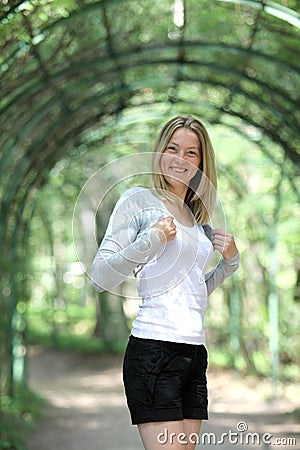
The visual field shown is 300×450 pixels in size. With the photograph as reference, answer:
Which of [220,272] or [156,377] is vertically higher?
[220,272]

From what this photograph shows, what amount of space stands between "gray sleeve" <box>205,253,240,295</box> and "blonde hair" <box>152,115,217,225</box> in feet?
0.51

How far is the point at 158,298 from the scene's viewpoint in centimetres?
257

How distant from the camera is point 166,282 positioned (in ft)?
8.43

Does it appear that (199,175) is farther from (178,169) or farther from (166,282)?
(166,282)

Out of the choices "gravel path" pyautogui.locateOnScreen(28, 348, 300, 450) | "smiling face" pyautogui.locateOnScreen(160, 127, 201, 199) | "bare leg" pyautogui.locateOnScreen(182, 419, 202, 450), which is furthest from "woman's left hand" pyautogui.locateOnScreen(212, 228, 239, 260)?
"gravel path" pyautogui.locateOnScreen(28, 348, 300, 450)

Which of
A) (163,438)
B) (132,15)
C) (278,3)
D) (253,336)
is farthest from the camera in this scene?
(253,336)

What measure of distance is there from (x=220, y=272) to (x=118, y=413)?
643 cm

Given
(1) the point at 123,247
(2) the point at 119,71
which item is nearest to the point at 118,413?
(2) the point at 119,71

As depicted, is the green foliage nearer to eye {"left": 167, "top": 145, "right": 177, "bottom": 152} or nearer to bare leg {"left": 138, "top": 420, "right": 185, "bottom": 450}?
bare leg {"left": 138, "top": 420, "right": 185, "bottom": 450}

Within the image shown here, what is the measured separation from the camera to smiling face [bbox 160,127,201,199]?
267cm

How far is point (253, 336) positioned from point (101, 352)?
388 centimetres

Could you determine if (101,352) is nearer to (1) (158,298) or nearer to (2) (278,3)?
(2) (278,3)

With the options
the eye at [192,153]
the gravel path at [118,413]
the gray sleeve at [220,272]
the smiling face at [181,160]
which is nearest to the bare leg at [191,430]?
the gray sleeve at [220,272]

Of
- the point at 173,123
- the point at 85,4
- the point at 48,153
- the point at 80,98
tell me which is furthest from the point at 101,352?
the point at 173,123
